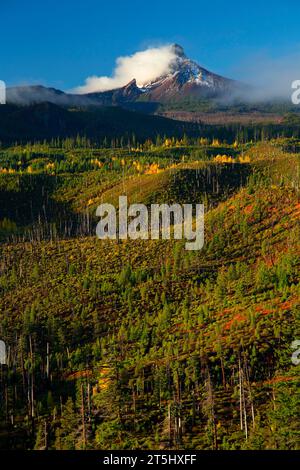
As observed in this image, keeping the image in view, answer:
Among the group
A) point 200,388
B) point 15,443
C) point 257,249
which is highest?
point 257,249

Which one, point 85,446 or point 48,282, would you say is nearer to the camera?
point 85,446

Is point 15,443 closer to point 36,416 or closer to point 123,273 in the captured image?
point 36,416

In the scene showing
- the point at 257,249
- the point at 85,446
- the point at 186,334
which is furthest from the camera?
the point at 257,249

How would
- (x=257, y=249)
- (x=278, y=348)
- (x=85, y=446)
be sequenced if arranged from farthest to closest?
(x=257, y=249), (x=278, y=348), (x=85, y=446)

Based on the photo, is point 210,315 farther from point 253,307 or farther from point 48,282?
point 48,282
